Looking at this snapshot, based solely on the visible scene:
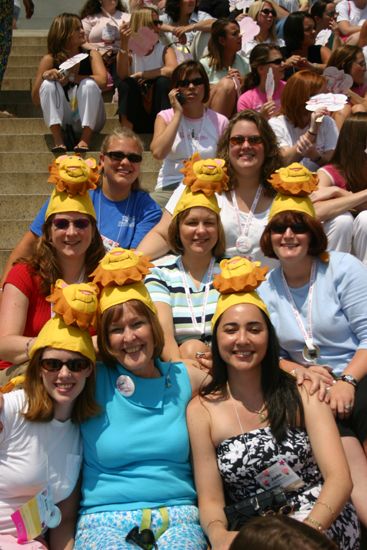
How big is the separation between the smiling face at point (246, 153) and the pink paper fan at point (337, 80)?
78.2 inches

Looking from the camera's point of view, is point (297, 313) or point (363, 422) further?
point (297, 313)

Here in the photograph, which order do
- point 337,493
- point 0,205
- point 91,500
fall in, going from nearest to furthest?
point 337,493 → point 91,500 → point 0,205

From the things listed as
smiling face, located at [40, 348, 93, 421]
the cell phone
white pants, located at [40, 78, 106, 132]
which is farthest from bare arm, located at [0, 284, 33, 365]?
white pants, located at [40, 78, 106, 132]

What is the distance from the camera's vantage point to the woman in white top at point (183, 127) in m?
6.07

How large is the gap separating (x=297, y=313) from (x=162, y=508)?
126 centimetres

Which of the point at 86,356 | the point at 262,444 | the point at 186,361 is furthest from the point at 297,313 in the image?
the point at 86,356

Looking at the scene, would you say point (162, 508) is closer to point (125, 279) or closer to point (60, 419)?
point (60, 419)

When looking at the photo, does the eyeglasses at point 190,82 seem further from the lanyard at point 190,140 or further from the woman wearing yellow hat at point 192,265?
the woman wearing yellow hat at point 192,265

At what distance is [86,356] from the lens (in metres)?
3.48

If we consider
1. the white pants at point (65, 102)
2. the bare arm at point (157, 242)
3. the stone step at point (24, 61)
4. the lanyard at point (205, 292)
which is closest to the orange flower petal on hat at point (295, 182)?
the lanyard at point (205, 292)

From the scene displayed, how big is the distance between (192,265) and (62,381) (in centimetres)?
129

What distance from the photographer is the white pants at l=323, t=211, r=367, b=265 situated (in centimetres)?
490

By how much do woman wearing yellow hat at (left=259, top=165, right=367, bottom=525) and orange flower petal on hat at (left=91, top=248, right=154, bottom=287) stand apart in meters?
0.82

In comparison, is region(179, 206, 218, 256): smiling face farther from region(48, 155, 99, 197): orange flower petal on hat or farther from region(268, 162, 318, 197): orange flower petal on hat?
region(48, 155, 99, 197): orange flower petal on hat
